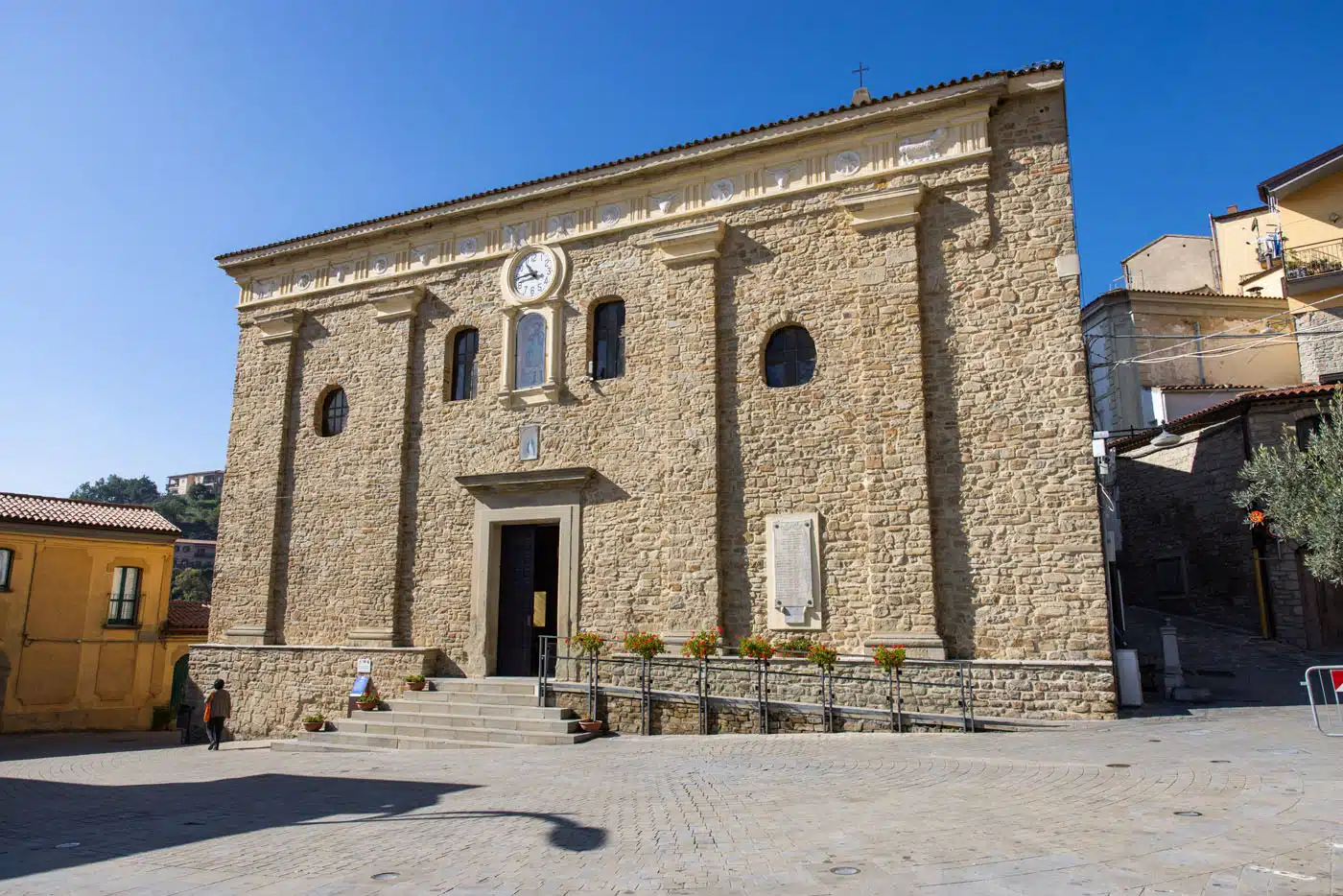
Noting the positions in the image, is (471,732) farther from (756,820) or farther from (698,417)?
(756,820)

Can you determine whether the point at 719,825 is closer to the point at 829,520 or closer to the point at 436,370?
the point at 829,520

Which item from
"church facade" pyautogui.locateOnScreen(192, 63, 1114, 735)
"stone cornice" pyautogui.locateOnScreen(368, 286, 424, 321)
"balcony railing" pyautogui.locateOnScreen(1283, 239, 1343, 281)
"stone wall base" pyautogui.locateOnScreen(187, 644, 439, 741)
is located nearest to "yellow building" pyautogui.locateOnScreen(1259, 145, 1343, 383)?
"balcony railing" pyautogui.locateOnScreen(1283, 239, 1343, 281)

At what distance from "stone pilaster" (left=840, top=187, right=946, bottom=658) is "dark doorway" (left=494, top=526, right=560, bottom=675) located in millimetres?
5701

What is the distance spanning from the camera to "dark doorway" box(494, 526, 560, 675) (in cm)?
1488

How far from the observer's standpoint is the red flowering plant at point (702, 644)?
40.6 feet

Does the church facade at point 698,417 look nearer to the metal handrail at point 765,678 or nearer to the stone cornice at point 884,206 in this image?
the stone cornice at point 884,206

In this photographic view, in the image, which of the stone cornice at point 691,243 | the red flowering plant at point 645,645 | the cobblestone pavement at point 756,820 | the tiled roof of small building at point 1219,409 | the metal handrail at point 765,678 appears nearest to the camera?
the cobblestone pavement at point 756,820

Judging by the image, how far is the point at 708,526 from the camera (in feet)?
43.7

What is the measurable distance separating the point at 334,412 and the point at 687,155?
900cm

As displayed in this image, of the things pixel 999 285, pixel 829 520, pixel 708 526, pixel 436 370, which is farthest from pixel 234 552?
pixel 999 285

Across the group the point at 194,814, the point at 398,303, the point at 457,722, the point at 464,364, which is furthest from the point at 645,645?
the point at 398,303

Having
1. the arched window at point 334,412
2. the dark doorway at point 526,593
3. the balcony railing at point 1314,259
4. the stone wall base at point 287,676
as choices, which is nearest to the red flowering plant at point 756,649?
the dark doorway at point 526,593

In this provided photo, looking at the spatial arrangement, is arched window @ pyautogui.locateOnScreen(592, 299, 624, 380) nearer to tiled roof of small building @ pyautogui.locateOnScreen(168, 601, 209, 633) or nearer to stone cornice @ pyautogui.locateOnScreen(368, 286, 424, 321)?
stone cornice @ pyautogui.locateOnScreen(368, 286, 424, 321)

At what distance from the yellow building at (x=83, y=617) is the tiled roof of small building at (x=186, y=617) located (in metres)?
0.07
